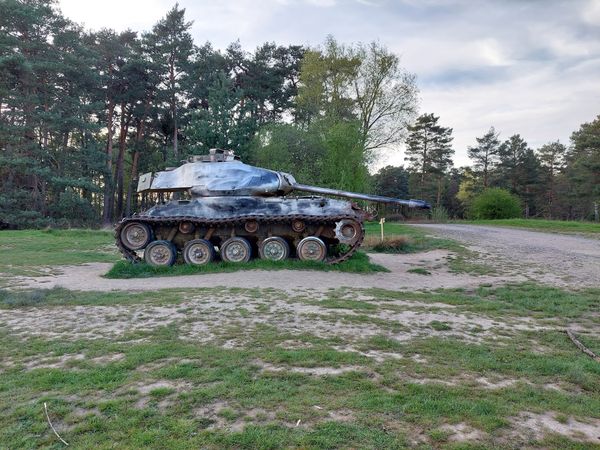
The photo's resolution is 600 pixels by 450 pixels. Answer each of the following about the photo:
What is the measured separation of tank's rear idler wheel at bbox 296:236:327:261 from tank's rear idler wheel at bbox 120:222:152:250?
4.17m

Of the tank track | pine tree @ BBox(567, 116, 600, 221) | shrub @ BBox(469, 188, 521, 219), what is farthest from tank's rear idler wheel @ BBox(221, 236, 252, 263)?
pine tree @ BBox(567, 116, 600, 221)

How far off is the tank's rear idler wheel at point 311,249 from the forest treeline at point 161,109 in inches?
504

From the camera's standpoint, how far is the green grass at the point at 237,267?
10953mm

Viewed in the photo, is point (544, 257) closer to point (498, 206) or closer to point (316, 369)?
point (316, 369)

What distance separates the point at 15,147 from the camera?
2686cm

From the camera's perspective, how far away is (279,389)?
11.5ft

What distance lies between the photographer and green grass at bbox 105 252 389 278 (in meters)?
11.0

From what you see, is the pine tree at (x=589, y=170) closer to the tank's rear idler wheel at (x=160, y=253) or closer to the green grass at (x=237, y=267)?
the green grass at (x=237, y=267)

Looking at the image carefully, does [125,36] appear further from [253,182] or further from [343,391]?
[343,391]

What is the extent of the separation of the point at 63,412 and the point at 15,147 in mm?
29044

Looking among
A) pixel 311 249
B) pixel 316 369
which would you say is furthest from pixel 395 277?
pixel 316 369

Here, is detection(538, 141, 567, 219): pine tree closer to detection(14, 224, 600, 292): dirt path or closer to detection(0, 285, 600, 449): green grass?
detection(14, 224, 600, 292): dirt path

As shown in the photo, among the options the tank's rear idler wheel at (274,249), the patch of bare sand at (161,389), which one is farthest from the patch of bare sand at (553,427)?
the tank's rear idler wheel at (274,249)

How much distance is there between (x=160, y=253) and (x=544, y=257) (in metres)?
10.9
